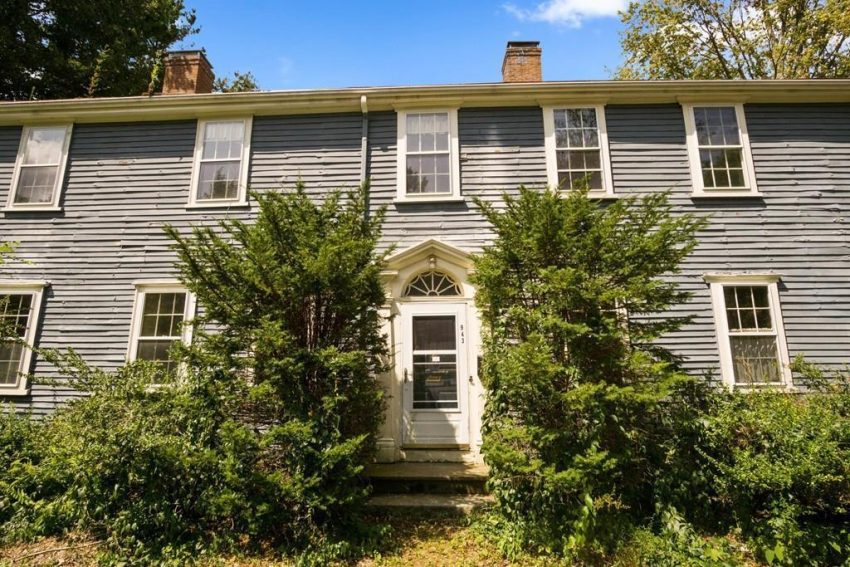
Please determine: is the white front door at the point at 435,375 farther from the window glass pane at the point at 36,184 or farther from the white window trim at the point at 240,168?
the window glass pane at the point at 36,184

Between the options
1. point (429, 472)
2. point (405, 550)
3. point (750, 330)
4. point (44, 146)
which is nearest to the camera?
point (405, 550)

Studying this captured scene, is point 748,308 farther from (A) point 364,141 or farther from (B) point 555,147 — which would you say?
(A) point 364,141

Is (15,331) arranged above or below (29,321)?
below

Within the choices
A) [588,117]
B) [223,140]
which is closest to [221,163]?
[223,140]

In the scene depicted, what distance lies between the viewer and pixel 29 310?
812cm

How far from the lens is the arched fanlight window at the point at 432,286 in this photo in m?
7.78

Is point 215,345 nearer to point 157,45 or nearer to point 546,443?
point 546,443

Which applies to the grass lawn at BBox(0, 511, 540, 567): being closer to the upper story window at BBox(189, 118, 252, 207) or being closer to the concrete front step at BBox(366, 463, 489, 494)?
the concrete front step at BBox(366, 463, 489, 494)

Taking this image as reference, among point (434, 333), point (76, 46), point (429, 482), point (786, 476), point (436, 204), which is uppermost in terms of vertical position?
point (76, 46)

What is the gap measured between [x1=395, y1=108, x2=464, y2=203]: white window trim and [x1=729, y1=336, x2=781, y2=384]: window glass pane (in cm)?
532

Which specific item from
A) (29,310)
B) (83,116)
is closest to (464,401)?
(29,310)

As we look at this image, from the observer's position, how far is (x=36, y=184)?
8766mm

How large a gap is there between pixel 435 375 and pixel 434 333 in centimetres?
70

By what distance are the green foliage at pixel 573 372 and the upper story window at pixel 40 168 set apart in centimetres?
867
